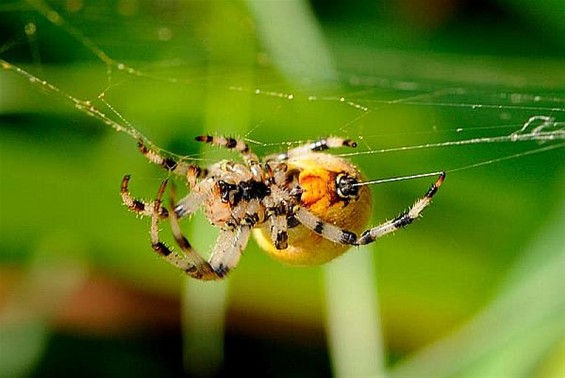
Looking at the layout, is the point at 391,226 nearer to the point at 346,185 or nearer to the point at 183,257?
the point at 346,185

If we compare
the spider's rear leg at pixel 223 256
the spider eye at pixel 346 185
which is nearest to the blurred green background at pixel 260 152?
the spider's rear leg at pixel 223 256

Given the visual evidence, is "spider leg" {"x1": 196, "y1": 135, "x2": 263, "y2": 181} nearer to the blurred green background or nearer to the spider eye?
the spider eye

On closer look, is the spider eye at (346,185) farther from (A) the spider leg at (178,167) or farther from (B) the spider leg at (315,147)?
(A) the spider leg at (178,167)

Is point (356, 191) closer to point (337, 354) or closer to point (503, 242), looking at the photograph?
point (337, 354)

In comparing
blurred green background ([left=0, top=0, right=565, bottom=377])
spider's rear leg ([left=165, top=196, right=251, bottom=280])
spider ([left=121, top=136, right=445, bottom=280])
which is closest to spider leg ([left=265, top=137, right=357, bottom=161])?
spider ([left=121, top=136, right=445, bottom=280])

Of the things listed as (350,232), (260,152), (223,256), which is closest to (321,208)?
(350,232)

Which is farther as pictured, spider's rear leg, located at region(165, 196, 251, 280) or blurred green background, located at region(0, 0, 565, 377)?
blurred green background, located at region(0, 0, 565, 377)
